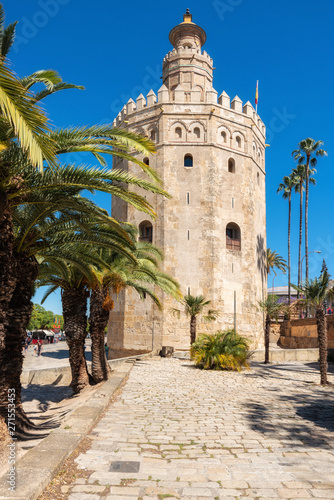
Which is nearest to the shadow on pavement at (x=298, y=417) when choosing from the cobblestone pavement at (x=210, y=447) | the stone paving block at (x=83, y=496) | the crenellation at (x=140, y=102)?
the cobblestone pavement at (x=210, y=447)

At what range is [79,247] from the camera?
918cm

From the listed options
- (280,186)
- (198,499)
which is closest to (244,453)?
(198,499)

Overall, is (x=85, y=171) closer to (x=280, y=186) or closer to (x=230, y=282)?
(x=230, y=282)

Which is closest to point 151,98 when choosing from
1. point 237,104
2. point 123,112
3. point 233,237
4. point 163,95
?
point 163,95

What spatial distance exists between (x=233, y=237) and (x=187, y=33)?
14.3 metres

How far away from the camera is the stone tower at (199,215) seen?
2161 cm

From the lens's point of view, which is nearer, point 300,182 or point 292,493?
point 292,493

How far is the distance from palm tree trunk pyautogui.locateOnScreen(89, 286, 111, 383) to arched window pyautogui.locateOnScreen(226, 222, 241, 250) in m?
11.4

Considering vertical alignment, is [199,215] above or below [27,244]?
above

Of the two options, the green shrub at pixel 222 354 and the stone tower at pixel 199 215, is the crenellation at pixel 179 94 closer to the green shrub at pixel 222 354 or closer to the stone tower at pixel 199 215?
the stone tower at pixel 199 215

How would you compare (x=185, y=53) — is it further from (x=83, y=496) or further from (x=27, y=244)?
(x=83, y=496)

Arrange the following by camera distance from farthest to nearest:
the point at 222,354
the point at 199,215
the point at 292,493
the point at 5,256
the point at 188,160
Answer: the point at 188,160 → the point at 199,215 → the point at 222,354 → the point at 5,256 → the point at 292,493

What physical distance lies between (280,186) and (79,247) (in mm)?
34436

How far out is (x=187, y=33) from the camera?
26156mm
